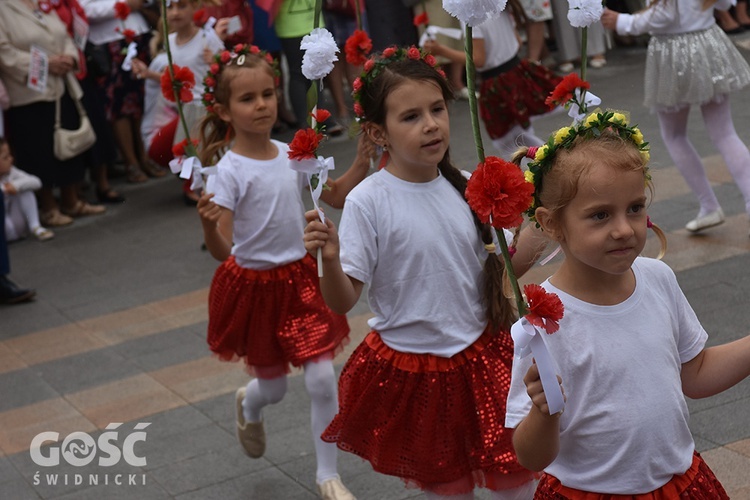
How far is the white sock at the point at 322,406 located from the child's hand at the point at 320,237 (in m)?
1.24

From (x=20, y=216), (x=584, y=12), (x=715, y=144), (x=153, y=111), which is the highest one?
(x=584, y=12)

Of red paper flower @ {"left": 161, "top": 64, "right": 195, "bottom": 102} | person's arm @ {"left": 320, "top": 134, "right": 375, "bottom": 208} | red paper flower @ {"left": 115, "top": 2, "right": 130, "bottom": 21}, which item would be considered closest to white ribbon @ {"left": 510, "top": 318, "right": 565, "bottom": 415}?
person's arm @ {"left": 320, "top": 134, "right": 375, "bottom": 208}

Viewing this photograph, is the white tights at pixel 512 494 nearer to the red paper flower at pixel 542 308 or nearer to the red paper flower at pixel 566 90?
the red paper flower at pixel 566 90

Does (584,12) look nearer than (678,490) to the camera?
No

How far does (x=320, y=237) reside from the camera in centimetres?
351

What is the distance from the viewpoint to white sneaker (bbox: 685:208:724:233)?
7176mm

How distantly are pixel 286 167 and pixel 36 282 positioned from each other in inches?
163

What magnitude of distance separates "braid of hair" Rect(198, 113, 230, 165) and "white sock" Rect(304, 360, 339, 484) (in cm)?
117

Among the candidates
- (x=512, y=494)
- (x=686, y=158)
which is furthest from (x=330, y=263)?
(x=686, y=158)

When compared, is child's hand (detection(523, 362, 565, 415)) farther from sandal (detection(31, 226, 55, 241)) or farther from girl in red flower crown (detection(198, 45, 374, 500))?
sandal (detection(31, 226, 55, 241))

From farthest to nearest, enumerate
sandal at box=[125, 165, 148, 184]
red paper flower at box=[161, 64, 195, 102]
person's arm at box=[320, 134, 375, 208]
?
1. sandal at box=[125, 165, 148, 184]
2. red paper flower at box=[161, 64, 195, 102]
3. person's arm at box=[320, 134, 375, 208]

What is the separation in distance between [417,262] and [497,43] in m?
4.22

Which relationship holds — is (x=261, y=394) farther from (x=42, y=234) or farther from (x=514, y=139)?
(x=42, y=234)

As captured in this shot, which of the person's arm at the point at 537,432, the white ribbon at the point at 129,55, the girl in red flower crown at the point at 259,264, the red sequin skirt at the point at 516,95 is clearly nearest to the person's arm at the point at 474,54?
the red sequin skirt at the point at 516,95
